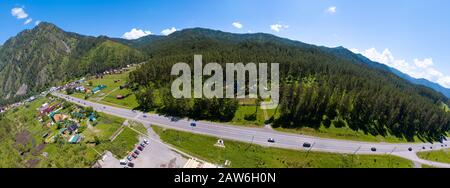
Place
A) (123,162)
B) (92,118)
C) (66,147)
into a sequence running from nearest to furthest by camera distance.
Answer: (123,162) < (66,147) < (92,118)

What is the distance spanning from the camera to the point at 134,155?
73375 mm

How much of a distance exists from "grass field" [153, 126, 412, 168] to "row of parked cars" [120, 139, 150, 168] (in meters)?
7.46

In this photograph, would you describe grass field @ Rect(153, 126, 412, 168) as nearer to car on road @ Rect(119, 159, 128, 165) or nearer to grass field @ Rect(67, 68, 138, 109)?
car on road @ Rect(119, 159, 128, 165)

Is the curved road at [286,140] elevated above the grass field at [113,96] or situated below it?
below

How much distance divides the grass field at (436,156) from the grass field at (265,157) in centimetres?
1438

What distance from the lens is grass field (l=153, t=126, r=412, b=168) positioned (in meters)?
72.2

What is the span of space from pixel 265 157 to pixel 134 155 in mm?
43282

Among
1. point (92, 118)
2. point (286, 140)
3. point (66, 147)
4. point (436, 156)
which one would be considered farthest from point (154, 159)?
point (436, 156)

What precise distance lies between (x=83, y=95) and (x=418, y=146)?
188773mm

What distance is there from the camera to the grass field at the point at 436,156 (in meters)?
92.8

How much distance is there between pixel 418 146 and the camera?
9988cm

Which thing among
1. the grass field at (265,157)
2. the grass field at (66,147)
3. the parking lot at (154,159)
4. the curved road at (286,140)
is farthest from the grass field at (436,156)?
the grass field at (66,147)

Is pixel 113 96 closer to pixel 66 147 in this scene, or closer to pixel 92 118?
pixel 92 118

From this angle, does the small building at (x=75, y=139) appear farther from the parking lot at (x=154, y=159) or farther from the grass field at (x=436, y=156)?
the grass field at (x=436, y=156)
